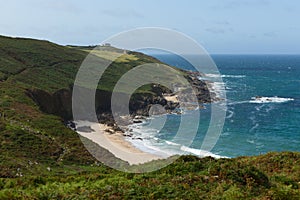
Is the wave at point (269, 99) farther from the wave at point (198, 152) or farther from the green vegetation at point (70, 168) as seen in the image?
the wave at point (198, 152)

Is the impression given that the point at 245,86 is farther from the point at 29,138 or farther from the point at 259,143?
the point at 29,138

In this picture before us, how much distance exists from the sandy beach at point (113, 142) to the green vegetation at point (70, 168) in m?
7.89

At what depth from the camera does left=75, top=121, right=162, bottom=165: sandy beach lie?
48969 mm

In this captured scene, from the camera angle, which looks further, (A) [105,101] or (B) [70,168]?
(A) [105,101]

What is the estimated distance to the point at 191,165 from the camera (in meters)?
17.8

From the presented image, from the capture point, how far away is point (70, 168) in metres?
34.6

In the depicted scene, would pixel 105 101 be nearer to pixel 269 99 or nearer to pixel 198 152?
pixel 198 152

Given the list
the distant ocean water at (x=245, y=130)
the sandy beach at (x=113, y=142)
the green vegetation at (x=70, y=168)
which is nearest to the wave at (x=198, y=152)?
the distant ocean water at (x=245, y=130)

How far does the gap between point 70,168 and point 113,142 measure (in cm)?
2426

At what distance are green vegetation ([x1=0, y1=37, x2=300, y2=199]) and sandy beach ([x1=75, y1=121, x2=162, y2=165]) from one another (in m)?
7.89

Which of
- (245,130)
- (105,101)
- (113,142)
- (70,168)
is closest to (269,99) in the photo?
(245,130)

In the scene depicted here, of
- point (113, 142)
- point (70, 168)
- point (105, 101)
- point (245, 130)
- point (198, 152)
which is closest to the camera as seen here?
Result: point (70, 168)

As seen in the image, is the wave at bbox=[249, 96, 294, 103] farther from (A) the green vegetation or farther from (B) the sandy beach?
(B) the sandy beach

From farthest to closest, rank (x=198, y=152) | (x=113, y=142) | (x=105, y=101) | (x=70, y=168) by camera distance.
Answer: (x=105, y=101) < (x=113, y=142) < (x=198, y=152) < (x=70, y=168)
